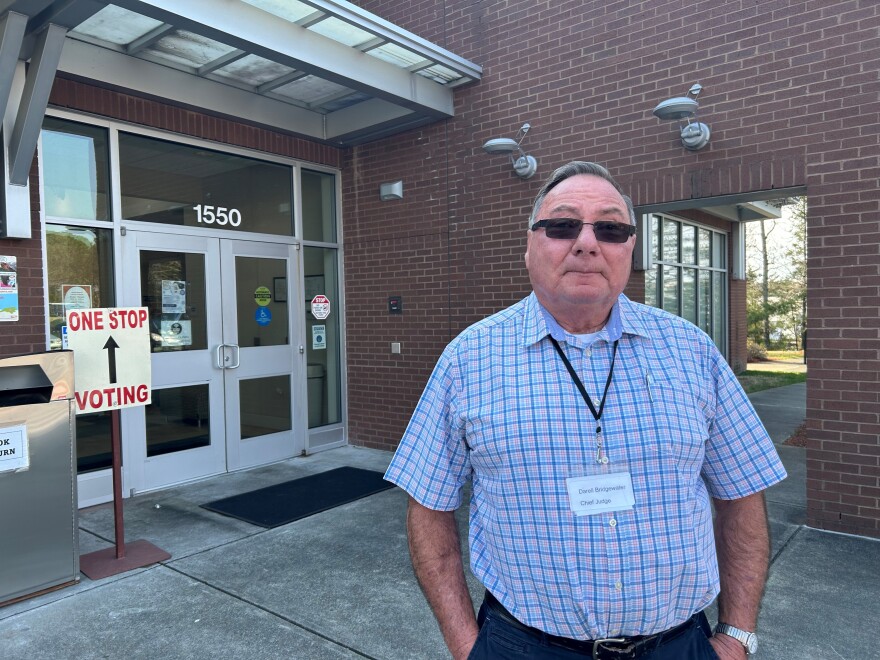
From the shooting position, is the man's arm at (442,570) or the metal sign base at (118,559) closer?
the man's arm at (442,570)

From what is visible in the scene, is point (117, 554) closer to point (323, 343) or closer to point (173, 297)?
point (173, 297)

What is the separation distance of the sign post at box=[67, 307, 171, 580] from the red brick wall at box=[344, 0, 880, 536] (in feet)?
10.8

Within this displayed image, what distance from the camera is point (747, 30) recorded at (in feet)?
16.3

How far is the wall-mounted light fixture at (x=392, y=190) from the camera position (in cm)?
715

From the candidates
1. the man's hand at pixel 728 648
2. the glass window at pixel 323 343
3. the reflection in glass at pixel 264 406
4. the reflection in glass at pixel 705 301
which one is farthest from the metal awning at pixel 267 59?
the reflection in glass at pixel 705 301

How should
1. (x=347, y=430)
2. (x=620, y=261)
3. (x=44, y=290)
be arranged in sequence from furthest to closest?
(x=347, y=430) → (x=44, y=290) → (x=620, y=261)

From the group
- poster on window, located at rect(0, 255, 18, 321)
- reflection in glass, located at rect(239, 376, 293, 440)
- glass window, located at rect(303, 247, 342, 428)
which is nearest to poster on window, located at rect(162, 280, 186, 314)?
reflection in glass, located at rect(239, 376, 293, 440)

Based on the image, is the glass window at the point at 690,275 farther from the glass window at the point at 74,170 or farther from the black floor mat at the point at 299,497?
the glass window at the point at 74,170

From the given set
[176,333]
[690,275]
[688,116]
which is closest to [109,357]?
[176,333]

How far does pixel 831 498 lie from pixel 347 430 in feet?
16.7

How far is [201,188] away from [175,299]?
1.16m

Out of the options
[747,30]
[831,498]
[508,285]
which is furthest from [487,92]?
[831,498]

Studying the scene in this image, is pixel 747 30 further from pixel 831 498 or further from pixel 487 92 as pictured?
pixel 831 498

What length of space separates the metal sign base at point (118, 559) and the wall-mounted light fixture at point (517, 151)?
13.8 ft
